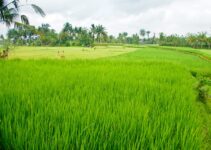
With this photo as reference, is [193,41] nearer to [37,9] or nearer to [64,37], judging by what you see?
[64,37]

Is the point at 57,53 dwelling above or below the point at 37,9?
below

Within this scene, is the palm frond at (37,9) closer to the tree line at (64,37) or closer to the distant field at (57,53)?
the distant field at (57,53)

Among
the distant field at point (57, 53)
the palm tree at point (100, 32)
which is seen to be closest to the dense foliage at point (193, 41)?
the palm tree at point (100, 32)

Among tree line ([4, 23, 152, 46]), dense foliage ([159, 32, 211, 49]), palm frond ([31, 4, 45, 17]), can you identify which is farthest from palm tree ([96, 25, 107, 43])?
palm frond ([31, 4, 45, 17])

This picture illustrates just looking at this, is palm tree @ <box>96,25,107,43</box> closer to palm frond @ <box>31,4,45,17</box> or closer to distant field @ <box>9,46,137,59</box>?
distant field @ <box>9,46,137,59</box>

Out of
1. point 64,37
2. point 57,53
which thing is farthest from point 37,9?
point 64,37

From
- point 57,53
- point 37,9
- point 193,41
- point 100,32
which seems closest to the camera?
point 37,9

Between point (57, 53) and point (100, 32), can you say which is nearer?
point (57, 53)

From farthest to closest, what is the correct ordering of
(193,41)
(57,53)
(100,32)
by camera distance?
1. (100,32)
2. (193,41)
3. (57,53)

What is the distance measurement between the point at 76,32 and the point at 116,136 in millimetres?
66584

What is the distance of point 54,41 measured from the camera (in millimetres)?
55094

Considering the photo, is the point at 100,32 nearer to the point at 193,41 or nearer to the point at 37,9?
the point at 193,41

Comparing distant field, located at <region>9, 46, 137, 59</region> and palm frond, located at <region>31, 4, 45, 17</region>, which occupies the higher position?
palm frond, located at <region>31, 4, 45, 17</region>

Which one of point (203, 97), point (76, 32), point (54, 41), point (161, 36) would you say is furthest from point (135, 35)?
point (203, 97)
